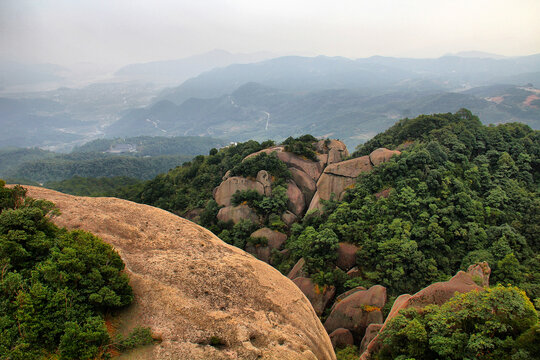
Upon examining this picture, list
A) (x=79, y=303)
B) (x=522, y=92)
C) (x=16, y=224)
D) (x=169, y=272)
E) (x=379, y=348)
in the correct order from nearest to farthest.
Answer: (x=79, y=303) → (x=16, y=224) → (x=169, y=272) → (x=379, y=348) → (x=522, y=92)

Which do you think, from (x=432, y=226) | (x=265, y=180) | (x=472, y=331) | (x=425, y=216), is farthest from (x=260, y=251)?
(x=472, y=331)

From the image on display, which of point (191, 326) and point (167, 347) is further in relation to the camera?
point (191, 326)

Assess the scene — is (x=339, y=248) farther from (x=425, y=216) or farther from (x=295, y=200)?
(x=295, y=200)

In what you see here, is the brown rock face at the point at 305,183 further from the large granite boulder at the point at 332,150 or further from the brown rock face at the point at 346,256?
the brown rock face at the point at 346,256

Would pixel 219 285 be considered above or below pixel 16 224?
below

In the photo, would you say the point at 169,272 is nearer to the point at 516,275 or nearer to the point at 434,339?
the point at 434,339

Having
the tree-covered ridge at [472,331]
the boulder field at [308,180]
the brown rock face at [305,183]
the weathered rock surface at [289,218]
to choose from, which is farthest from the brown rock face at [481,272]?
the brown rock face at [305,183]

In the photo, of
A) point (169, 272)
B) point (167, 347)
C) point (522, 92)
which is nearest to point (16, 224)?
point (169, 272)

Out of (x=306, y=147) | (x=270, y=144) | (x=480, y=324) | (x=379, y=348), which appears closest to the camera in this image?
(x=480, y=324)
